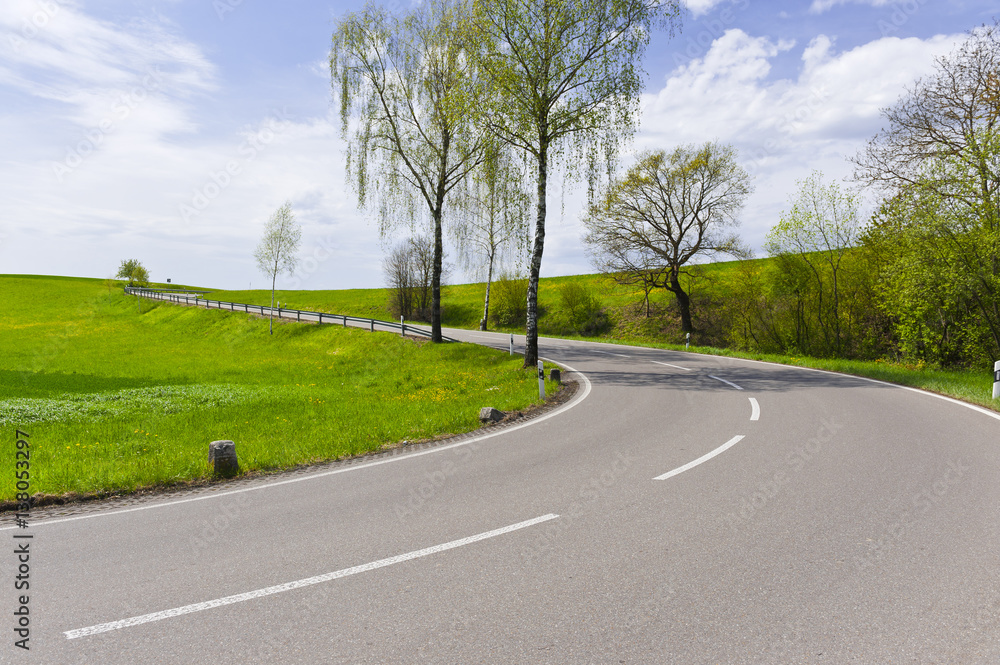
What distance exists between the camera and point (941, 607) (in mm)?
3580

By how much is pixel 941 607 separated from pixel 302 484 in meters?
6.24

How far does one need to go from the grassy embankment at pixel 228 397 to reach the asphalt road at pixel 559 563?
6.47ft

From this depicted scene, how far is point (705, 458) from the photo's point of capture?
23.7 ft

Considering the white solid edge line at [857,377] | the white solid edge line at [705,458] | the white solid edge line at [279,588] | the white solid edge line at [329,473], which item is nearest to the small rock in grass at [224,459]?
the white solid edge line at [329,473]

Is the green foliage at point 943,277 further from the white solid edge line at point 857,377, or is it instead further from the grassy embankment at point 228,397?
Result: the grassy embankment at point 228,397

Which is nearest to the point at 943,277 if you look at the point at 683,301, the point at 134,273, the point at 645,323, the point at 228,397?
the point at 683,301

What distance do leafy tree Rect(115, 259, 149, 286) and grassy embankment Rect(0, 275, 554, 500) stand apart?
4270cm

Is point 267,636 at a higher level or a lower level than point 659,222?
lower

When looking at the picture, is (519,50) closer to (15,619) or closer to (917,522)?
(917,522)

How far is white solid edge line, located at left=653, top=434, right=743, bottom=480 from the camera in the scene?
6.53m

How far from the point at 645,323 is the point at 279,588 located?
36.2 meters

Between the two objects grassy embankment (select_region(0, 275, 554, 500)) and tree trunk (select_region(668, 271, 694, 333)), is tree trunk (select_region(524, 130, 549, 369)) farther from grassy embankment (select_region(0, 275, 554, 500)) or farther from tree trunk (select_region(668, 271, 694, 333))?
tree trunk (select_region(668, 271, 694, 333))

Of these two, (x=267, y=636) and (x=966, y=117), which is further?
(x=966, y=117)

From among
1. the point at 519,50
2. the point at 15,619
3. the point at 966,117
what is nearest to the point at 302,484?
the point at 15,619
